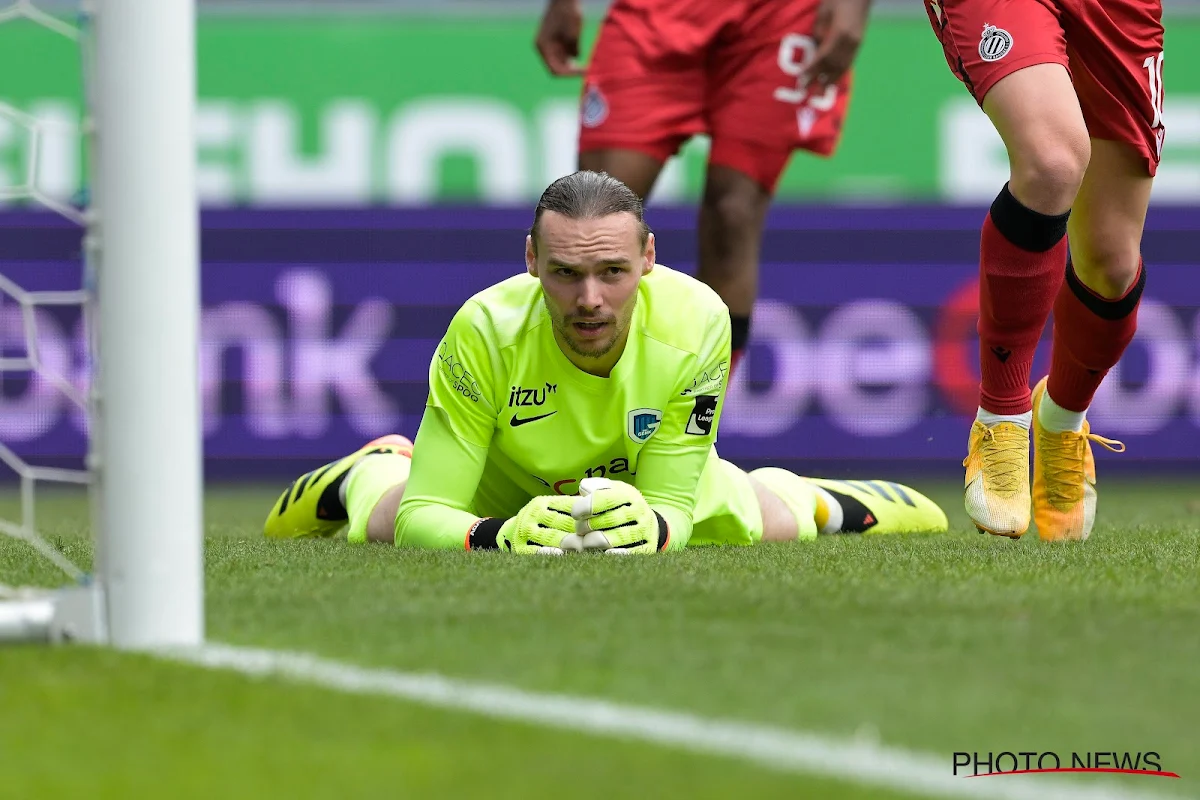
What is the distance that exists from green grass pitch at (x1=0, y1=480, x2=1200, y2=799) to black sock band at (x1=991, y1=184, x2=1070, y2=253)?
64 cm

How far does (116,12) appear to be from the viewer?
7.58ft

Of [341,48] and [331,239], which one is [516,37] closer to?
[341,48]

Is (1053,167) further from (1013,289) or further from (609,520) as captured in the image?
(609,520)

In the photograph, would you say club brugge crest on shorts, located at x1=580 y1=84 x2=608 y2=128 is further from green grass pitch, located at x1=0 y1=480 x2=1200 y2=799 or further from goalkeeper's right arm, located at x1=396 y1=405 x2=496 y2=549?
green grass pitch, located at x1=0 y1=480 x2=1200 y2=799

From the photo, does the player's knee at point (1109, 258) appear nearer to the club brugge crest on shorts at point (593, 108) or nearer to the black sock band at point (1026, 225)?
the black sock band at point (1026, 225)

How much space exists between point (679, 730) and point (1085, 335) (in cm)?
251

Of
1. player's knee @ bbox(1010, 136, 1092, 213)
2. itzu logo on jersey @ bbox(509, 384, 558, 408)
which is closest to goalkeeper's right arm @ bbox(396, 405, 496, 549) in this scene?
itzu logo on jersey @ bbox(509, 384, 558, 408)

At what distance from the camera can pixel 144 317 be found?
2.32 meters

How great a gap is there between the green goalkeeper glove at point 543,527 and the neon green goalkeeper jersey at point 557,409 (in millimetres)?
205

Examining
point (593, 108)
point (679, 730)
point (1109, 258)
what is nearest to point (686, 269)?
point (593, 108)

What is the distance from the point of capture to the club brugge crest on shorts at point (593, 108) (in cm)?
539

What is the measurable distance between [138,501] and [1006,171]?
6.96 meters

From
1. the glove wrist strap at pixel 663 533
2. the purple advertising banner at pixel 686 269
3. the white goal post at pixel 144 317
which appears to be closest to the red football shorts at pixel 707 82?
the glove wrist strap at pixel 663 533

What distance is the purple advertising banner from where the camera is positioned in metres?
7.65
